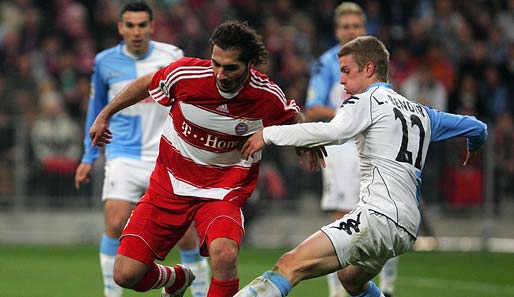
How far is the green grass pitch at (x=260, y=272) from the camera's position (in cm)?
1156

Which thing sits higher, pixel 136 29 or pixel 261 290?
pixel 136 29

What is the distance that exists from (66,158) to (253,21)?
5.24m

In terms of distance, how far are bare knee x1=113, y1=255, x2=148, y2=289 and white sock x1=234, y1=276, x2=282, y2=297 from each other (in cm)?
112

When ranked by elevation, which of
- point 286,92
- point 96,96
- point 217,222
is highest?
point 96,96

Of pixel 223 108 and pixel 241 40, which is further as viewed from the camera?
pixel 223 108

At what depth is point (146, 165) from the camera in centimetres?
965

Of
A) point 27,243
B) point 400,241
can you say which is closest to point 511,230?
point 27,243

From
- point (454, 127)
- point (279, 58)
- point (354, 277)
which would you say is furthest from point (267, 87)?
point (279, 58)

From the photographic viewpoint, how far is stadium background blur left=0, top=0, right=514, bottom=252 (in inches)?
695

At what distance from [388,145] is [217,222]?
4.14 feet

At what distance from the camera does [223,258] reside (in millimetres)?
7391

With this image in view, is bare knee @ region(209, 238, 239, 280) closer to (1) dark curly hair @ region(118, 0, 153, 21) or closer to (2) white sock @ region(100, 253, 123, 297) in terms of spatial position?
(2) white sock @ region(100, 253, 123, 297)

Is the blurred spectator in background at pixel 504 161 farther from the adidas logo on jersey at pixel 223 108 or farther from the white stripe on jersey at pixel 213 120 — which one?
the adidas logo on jersey at pixel 223 108

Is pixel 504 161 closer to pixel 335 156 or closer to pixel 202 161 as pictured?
pixel 335 156
